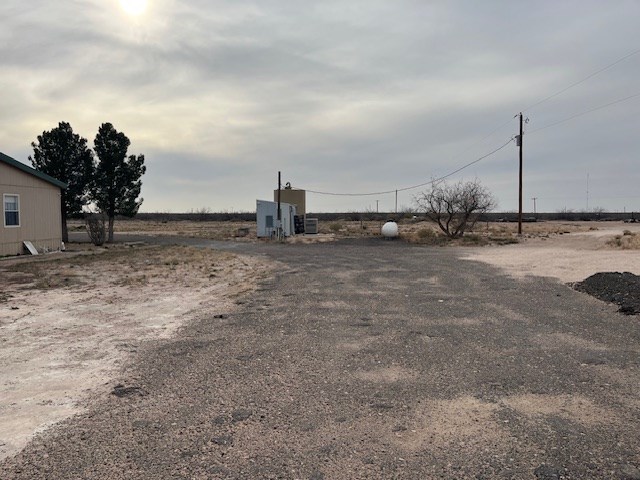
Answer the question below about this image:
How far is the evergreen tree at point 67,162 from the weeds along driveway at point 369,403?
23210mm

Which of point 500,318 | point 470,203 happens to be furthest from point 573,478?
point 470,203

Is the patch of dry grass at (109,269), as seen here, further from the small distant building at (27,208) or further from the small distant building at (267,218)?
the small distant building at (267,218)

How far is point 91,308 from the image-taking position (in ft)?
30.2

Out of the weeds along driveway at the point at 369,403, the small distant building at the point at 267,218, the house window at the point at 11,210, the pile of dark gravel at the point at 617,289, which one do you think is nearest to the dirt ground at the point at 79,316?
the weeds along driveway at the point at 369,403

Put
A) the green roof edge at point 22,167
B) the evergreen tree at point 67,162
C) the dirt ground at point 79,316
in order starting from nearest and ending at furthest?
the dirt ground at point 79,316, the green roof edge at point 22,167, the evergreen tree at point 67,162

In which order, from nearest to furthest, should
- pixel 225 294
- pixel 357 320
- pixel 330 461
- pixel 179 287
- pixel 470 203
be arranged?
1. pixel 330 461
2. pixel 357 320
3. pixel 225 294
4. pixel 179 287
5. pixel 470 203

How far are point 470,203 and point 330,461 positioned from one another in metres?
32.0

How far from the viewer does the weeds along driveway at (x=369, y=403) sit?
3.31 meters

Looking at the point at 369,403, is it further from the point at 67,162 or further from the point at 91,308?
the point at 67,162

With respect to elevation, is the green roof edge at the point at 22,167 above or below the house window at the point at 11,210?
above

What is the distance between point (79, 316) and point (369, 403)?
6205mm

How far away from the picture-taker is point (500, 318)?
816 centimetres

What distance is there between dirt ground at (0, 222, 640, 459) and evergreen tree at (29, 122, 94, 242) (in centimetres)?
994

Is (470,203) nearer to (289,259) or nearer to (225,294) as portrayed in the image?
(289,259)
